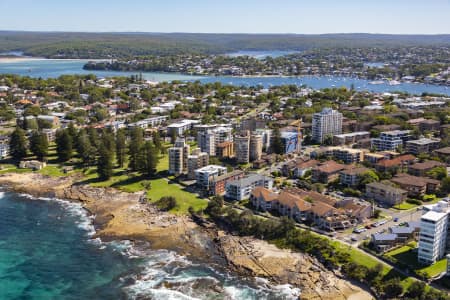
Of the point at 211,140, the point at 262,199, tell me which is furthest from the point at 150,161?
the point at 262,199

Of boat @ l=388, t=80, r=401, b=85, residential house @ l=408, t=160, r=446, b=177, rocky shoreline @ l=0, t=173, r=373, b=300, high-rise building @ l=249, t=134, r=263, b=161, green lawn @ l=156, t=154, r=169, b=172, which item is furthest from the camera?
boat @ l=388, t=80, r=401, b=85

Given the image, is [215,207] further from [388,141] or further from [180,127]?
[180,127]

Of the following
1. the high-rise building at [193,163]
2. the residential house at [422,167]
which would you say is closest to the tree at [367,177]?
the residential house at [422,167]

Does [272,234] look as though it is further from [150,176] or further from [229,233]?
[150,176]

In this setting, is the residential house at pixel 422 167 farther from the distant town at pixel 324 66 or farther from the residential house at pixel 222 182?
the distant town at pixel 324 66

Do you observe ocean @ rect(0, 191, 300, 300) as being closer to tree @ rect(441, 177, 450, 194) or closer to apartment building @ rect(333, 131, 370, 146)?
tree @ rect(441, 177, 450, 194)

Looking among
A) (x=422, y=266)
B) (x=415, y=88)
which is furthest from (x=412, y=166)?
(x=415, y=88)

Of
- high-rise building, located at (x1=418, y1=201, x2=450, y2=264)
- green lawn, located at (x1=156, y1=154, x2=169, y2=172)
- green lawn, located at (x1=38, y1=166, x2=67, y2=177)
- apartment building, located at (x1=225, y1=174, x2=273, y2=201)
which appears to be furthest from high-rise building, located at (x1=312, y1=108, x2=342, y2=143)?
high-rise building, located at (x1=418, y1=201, x2=450, y2=264)
